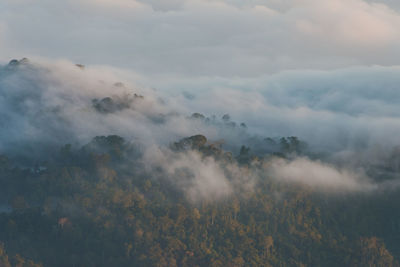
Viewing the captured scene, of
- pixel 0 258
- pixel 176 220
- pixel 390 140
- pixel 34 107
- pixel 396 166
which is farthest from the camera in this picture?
pixel 34 107

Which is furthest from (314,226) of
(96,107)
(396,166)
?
(96,107)

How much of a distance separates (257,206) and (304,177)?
15091mm

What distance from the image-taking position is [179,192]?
120 meters

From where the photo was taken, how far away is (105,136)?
466ft

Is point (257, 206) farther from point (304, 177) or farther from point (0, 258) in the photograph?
point (0, 258)

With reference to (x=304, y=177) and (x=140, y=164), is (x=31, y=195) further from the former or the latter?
(x=304, y=177)

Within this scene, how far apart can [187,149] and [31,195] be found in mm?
33366

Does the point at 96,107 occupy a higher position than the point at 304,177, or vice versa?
the point at 304,177

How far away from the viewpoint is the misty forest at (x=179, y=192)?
344 ft

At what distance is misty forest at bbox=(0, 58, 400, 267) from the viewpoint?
105 metres

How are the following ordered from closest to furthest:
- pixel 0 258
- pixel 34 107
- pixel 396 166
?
pixel 0 258
pixel 396 166
pixel 34 107

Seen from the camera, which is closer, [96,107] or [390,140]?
[390,140]

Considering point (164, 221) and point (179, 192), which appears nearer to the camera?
point (164, 221)

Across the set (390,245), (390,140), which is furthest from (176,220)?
(390,140)
